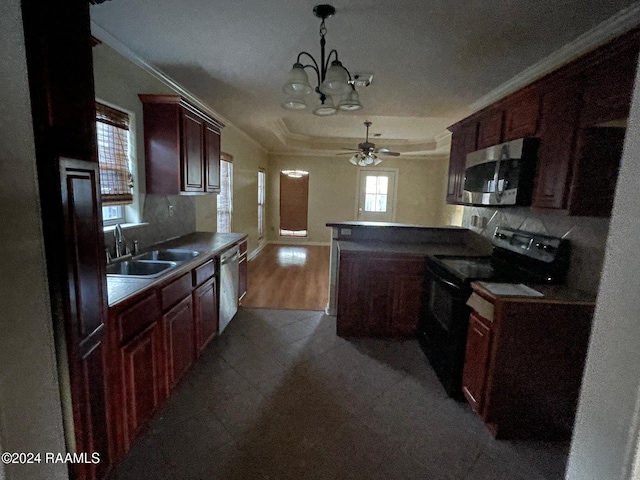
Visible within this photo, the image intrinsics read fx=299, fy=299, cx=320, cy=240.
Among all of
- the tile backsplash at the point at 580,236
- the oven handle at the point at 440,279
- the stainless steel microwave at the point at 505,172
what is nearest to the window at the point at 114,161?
the oven handle at the point at 440,279

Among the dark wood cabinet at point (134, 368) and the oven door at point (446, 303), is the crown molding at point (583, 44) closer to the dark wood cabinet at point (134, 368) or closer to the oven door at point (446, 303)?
the oven door at point (446, 303)

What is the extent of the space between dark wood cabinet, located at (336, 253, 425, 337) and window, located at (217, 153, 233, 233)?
8.38 ft

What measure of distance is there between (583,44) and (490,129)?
73 cm

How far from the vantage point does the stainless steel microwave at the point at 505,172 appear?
2.05m

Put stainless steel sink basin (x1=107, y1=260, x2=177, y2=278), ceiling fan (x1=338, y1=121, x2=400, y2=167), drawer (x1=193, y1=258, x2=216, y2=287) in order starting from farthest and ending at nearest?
1. ceiling fan (x1=338, y1=121, x2=400, y2=167)
2. drawer (x1=193, y1=258, x2=216, y2=287)
3. stainless steel sink basin (x1=107, y1=260, x2=177, y2=278)

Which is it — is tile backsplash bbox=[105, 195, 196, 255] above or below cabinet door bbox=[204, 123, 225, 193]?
below

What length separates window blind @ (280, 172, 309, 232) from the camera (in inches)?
339

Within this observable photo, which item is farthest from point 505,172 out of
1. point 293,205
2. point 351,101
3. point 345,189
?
point 293,205

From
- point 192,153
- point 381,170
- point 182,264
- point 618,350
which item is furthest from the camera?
point 381,170

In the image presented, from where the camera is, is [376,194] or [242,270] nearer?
[242,270]

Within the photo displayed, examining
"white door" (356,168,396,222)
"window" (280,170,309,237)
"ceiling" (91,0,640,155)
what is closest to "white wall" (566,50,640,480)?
"ceiling" (91,0,640,155)

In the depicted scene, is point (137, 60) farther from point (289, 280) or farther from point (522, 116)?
point (289, 280)

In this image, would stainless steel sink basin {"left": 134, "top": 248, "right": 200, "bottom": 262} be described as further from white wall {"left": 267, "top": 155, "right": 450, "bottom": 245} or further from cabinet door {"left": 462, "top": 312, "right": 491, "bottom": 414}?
white wall {"left": 267, "top": 155, "right": 450, "bottom": 245}

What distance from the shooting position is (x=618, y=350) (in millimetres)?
509
